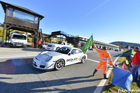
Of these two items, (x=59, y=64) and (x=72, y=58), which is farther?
(x=72, y=58)

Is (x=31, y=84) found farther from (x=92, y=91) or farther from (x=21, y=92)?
(x=92, y=91)

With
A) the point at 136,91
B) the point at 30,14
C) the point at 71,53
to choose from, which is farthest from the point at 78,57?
the point at 30,14

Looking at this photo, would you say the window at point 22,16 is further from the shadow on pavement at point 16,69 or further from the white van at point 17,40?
the shadow on pavement at point 16,69

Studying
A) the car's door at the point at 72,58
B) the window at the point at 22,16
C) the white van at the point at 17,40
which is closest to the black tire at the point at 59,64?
the car's door at the point at 72,58

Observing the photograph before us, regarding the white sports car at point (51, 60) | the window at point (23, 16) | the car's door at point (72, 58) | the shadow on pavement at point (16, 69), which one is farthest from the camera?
the window at point (23, 16)

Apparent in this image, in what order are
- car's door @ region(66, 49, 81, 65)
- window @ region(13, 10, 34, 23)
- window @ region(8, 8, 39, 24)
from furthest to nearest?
window @ region(13, 10, 34, 23) < window @ region(8, 8, 39, 24) < car's door @ region(66, 49, 81, 65)

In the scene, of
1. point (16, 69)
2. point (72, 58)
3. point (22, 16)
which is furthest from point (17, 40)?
point (72, 58)

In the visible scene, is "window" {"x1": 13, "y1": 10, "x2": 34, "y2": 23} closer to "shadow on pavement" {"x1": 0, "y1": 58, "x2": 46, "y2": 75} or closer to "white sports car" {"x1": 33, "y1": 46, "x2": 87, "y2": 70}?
"shadow on pavement" {"x1": 0, "y1": 58, "x2": 46, "y2": 75}

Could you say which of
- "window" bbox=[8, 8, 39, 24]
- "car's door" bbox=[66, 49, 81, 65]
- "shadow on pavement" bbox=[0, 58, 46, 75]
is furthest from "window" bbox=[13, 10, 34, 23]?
"car's door" bbox=[66, 49, 81, 65]

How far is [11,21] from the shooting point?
475 inches

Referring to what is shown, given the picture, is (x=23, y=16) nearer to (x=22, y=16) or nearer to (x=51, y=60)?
(x=22, y=16)

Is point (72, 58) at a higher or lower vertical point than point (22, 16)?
lower

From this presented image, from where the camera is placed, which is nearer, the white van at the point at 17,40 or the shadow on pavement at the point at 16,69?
the shadow on pavement at the point at 16,69

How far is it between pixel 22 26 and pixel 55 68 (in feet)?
40.7
